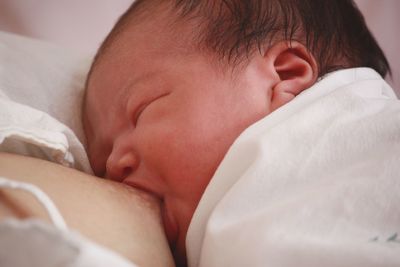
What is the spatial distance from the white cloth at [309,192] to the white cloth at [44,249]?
194 millimetres

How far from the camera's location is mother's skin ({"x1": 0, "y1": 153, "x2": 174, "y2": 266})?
45 centimetres

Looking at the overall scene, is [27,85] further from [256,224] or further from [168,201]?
[256,224]

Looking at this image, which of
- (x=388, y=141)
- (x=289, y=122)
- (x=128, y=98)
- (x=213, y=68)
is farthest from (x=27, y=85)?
(x=388, y=141)

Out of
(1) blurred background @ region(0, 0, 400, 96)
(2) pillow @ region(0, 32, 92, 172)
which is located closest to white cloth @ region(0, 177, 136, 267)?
(2) pillow @ region(0, 32, 92, 172)

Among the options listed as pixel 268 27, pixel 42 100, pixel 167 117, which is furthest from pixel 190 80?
pixel 42 100

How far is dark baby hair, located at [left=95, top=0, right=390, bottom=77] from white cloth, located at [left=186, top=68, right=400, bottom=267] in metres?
0.15

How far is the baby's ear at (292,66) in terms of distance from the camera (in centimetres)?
71

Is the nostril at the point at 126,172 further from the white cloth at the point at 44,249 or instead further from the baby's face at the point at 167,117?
the white cloth at the point at 44,249

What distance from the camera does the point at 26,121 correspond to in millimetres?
617

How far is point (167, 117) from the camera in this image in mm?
665

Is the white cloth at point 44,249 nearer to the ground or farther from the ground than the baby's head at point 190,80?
farther from the ground

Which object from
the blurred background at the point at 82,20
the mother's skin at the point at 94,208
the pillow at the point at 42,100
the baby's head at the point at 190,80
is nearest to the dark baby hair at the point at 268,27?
the baby's head at the point at 190,80

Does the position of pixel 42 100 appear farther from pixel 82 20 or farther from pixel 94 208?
pixel 82 20

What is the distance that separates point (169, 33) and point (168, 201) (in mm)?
285
